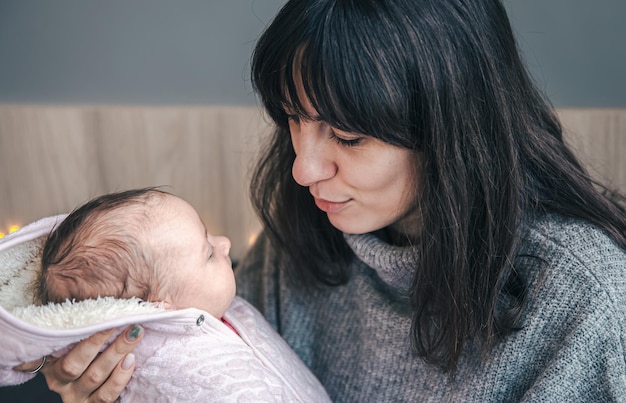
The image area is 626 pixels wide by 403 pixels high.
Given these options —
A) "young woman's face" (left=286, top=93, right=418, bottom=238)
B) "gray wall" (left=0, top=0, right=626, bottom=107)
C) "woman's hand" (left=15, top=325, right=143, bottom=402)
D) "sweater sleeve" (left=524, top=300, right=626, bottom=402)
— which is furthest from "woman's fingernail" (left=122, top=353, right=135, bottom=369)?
"gray wall" (left=0, top=0, right=626, bottom=107)

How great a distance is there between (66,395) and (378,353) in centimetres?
52

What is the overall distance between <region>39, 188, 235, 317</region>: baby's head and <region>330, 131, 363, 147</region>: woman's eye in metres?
0.25

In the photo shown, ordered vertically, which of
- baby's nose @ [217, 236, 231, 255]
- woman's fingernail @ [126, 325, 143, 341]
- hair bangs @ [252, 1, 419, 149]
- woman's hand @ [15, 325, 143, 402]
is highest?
hair bangs @ [252, 1, 419, 149]

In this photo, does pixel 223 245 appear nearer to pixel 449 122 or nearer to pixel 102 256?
pixel 102 256

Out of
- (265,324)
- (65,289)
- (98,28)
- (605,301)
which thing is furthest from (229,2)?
(605,301)

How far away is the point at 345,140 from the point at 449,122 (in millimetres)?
150

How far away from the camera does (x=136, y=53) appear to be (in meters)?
1.74

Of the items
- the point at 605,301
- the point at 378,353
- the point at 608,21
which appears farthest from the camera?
the point at 608,21

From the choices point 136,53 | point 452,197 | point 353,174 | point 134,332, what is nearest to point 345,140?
point 353,174

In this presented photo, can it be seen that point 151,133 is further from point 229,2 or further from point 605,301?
point 605,301

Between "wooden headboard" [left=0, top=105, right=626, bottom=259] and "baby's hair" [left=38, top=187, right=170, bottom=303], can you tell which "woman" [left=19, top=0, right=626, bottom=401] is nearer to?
"baby's hair" [left=38, top=187, right=170, bottom=303]

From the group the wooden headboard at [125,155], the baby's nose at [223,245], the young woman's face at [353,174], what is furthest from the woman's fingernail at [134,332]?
the wooden headboard at [125,155]

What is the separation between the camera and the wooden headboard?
1.74 metres

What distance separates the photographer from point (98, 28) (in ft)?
5.66
